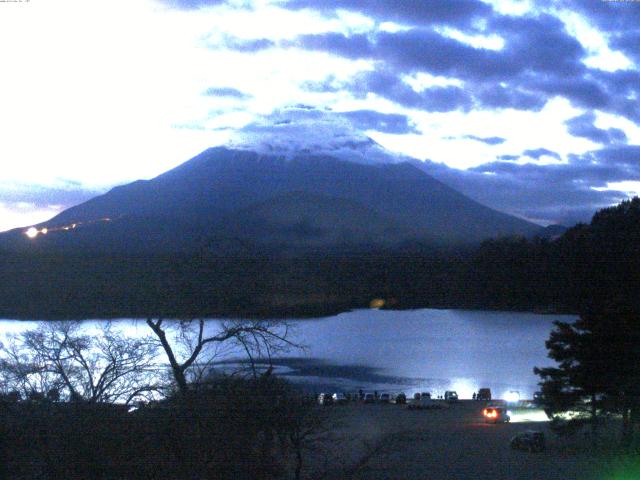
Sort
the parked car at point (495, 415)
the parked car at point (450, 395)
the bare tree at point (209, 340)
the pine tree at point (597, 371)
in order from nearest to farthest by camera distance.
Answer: the bare tree at point (209, 340) < the pine tree at point (597, 371) < the parked car at point (495, 415) < the parked car at point (450, 395)

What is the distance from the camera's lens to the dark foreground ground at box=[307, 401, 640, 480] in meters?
4.05

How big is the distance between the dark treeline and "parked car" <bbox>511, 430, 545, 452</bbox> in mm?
1760

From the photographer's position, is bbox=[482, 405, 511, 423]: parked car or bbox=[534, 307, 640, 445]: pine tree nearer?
bbox=[534, 307, 640, 445]: pine tree

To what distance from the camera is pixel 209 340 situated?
3.98m

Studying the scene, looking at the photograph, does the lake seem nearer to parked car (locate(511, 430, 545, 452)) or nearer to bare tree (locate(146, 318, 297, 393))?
bare tree (locate(146, 318, 297, 393))

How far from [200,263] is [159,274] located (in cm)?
24

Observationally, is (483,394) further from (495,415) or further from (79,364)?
(79,364)

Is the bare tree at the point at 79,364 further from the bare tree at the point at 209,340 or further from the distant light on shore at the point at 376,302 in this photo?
the distant light on shore at the point at 376,302

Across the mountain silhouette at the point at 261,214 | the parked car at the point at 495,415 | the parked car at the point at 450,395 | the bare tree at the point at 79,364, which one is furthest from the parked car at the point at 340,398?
the parked car at the point at 450,395

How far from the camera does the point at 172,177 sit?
12.3m

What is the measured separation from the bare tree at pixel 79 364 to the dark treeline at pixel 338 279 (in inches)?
6.4

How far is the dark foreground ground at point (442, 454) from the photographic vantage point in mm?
4047

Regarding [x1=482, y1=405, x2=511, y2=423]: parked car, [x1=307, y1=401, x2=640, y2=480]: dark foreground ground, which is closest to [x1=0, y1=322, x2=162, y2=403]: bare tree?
[x1=307, y1=401, x2=640, y2=480]: dark foreground ground

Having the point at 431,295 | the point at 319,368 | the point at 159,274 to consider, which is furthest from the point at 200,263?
the point at 431,295
